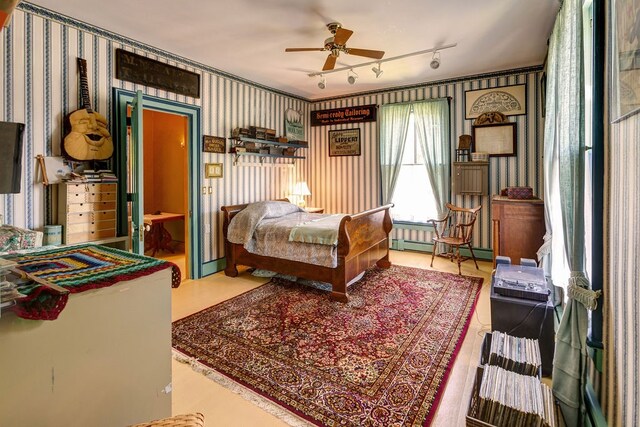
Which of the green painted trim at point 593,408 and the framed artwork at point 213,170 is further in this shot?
the framed artwork at point 213,170

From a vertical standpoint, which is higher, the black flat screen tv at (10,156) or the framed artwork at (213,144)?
the framed artwork at (213,144)

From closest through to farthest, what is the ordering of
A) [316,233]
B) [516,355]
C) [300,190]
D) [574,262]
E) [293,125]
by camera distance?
[574,262], [516,355], [316,233], [300,190], [293,125]

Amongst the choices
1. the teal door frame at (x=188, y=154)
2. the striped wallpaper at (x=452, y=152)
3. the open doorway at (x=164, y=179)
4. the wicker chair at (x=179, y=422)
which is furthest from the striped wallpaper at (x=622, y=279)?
the open doorway at (x=164, y=179)

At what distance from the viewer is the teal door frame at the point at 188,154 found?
362 centimetres

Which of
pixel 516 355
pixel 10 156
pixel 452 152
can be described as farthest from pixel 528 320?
pixel 10 156

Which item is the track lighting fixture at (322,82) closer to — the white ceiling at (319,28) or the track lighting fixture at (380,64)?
the track lighting fixture at (380,64)

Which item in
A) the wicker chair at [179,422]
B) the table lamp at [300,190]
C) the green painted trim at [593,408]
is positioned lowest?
the green painted trim at [593,408]

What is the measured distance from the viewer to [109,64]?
3551 millimetres

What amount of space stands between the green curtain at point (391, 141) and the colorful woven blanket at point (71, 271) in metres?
4.92

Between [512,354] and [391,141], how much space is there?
450 centimetres

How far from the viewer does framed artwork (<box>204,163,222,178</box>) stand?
4.62m

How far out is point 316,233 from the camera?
3.77 m

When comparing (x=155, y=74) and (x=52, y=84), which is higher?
(x=155, y=74)

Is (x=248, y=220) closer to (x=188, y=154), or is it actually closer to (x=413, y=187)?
(x=188, y=154)
